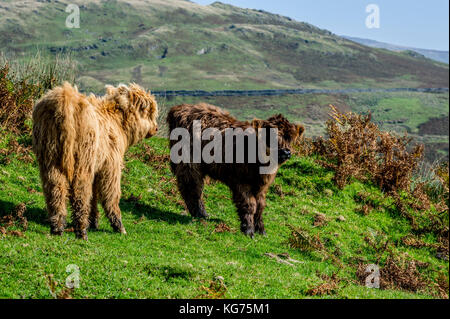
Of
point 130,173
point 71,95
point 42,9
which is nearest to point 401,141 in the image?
point 130,173

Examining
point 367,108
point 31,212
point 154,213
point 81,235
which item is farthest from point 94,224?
point 367,108

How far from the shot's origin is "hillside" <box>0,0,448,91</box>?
128125 millimetres

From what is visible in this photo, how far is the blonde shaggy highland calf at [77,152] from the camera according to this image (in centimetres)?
700

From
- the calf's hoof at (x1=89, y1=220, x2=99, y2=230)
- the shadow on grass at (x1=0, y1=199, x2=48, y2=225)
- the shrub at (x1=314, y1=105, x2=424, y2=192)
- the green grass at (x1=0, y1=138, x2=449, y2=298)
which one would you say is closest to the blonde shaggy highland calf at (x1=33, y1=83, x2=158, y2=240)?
the calf's hoof at (x1=89, y1=220, x2=99, y2=230)

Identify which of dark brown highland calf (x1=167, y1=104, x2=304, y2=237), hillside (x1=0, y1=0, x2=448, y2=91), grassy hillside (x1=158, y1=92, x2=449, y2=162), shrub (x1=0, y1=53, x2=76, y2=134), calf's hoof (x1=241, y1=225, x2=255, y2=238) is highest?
hillside (x1=0, y1=0, x2=448, y2=91)

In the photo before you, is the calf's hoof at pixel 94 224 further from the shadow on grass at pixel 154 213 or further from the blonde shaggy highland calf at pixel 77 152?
the shadow on grass at pixel 154 213

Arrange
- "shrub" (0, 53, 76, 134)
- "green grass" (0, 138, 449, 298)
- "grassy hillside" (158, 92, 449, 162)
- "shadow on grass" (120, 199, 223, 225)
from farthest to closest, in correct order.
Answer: "grassy hillside" (158, 92, 449, 162), "shrub" (0, 53, 76, 134), "shadow on grass" (120, 199, 223, 225), "green grass" (0, 138, 449, 298)

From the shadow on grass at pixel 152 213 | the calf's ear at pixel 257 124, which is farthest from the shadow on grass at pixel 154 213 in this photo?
the calf's ear at pixel 257 124

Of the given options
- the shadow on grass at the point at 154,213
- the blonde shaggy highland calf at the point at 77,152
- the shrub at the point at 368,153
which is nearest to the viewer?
the blonde shaggy highland calf at the point at 77,152

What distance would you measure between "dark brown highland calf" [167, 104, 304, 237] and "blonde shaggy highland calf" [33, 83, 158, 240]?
242cm

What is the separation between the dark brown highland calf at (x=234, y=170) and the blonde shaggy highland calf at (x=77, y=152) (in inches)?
95.5

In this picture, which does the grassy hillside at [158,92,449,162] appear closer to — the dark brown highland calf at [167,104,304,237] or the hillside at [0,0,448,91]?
the hillside at [0,0,448,91]

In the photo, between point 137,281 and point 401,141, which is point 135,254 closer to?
point 137,281

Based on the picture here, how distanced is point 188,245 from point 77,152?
311cm
